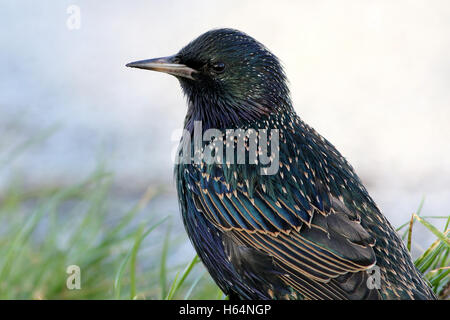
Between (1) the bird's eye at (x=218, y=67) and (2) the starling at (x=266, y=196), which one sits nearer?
(2) the starling at (x=266, y=196)

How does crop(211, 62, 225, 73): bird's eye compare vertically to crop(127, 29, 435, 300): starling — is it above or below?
above

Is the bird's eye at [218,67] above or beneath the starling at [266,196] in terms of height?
above

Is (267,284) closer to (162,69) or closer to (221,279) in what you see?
(221,279)

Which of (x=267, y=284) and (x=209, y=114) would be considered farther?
(x=209, y=114)

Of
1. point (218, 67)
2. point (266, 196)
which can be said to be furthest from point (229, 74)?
point (266, 196)

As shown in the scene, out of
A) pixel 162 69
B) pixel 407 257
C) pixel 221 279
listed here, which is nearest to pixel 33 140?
pixel 162 69

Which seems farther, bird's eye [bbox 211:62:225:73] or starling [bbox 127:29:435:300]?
bird's eye [bbox 211:62:225:73]
